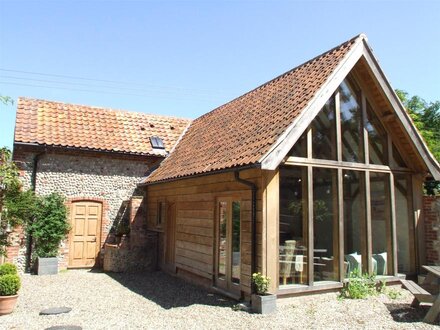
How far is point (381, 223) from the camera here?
10.1 m

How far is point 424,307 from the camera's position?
26.6 ft

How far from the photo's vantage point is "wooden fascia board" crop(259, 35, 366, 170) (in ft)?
25.5

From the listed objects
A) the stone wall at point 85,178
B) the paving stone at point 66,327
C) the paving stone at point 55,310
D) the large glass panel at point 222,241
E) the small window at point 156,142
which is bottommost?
the paving stone at point 55,310

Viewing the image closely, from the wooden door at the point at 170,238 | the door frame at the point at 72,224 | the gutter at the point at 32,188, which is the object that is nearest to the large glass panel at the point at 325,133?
the wooden door at the point at 170,238

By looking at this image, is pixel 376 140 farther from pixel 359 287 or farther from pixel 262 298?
pixel 262 298

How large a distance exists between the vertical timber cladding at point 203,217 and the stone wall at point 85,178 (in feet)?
6.63

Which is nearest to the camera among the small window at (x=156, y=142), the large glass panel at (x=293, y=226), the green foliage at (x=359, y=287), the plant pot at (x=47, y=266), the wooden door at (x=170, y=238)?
the large glass panel at (x=293, y=226)

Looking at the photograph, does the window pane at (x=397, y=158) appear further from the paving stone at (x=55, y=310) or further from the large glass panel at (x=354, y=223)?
the paving stone at (x=55, y=310)

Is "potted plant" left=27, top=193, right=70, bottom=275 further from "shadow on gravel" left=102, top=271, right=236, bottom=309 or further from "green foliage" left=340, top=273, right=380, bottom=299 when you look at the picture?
"green foliage" left=340, top=273, right=380, bottom=299

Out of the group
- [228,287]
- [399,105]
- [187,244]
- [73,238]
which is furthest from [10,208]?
[399,105]

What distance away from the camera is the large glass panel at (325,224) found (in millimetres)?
8844

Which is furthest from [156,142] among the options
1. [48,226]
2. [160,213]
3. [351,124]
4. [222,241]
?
[351,124]

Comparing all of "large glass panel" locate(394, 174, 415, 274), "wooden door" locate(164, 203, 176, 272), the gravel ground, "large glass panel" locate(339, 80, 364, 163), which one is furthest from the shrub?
"large glass panel" locate(394, 174, 415, 274)

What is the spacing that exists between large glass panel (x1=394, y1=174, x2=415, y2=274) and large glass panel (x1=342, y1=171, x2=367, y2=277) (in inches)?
54.1
